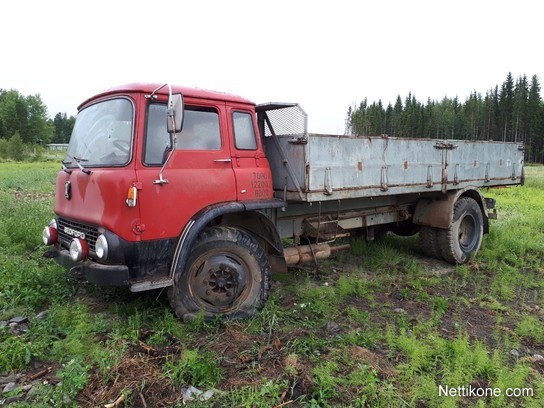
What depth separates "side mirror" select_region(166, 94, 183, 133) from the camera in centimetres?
349

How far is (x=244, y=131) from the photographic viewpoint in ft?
14.8

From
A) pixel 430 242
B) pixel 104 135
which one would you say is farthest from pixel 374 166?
pixel 104 135

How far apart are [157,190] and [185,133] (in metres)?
0.67

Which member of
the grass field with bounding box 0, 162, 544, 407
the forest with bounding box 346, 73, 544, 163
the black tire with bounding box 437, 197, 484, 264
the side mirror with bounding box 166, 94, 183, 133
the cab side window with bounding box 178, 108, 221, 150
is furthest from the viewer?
the forest with bounding box 346, 73, 544, 163

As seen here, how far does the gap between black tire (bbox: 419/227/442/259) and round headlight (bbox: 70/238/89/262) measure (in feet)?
17.6

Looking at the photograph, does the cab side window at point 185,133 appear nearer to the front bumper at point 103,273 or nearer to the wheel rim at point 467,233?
the front bumper at point 103,273

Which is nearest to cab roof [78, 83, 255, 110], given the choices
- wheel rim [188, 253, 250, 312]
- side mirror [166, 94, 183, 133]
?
side mirror [166, 94, 183, 133]

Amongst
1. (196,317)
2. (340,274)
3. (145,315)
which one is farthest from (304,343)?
(340,274)

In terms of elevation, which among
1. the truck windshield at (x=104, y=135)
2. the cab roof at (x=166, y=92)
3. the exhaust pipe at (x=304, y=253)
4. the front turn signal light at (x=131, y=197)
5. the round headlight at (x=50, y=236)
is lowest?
the exhaust pipe at (x=304, y=253)

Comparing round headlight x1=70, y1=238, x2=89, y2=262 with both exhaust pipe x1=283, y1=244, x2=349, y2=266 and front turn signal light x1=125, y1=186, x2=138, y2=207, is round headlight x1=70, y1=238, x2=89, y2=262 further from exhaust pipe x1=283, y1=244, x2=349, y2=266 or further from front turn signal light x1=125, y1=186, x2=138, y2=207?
exhaust pipe x1=283, y1=244, x2=349, y2=266

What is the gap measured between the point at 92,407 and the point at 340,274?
4066 mm

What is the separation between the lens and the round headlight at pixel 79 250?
Result: 3.71m

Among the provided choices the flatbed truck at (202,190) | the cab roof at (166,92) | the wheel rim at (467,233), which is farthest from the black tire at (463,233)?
the cab roof at (166,92)

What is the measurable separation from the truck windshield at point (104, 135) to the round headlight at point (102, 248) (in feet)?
2.23
